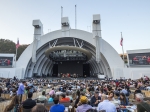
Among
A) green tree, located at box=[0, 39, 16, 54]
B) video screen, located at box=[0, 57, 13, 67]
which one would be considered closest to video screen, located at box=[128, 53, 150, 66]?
video screen, located at box=[0, 57, 13, 67]

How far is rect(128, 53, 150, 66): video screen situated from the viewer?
96.7 ft

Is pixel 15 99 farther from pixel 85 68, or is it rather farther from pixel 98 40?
pixel 85 68

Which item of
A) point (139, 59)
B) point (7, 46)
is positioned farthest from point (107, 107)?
point (7, 46)

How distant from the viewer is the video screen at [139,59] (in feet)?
96.7

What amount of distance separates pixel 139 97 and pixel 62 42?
3526cm

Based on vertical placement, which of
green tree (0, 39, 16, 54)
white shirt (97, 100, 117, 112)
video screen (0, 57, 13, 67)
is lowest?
white shirt (97, 100, 117, 112)

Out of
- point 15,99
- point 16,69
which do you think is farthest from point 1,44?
point 15,99

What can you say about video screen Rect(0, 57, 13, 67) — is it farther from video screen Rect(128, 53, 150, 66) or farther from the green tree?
video screen Rect(128, 53, 150, 66)

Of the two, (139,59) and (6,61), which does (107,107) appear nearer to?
(139,59)

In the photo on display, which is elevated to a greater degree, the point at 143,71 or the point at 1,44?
the point at 1,44

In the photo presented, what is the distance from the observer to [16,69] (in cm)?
3300

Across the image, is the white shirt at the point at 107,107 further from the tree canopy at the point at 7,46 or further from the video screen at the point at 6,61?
the tree canopy at the point at 7,46

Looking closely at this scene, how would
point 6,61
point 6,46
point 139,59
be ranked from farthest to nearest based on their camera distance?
1. point 6,46
2. point 6,61
3. point 139,59

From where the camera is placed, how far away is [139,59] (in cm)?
3017
